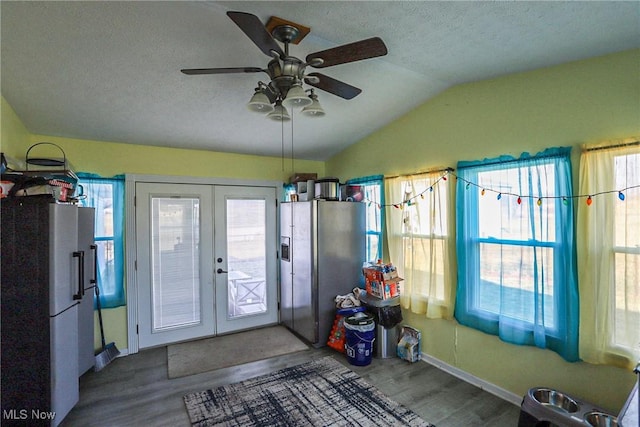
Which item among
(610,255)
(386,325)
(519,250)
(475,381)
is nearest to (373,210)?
(386,325)

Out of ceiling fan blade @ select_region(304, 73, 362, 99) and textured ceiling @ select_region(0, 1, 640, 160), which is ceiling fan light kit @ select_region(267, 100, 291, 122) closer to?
ceiling fan blade @ select_region(304, 73, 362, 99)

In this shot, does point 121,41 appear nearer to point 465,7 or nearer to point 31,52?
point 31,52

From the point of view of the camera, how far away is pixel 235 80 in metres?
2.51

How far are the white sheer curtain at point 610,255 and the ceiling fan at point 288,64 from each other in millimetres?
1739

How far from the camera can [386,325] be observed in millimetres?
3312

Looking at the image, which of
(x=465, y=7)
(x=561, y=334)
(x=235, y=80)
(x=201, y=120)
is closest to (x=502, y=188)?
(x=561, y=334)

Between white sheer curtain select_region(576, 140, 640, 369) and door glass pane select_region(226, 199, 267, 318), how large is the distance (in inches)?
139

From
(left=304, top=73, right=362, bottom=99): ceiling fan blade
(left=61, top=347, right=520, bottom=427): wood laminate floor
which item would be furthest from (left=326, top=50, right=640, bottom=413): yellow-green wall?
(left=304, top=73, right=362, bottom=99): ceiling fan blade

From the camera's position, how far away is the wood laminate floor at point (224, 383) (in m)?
2.37

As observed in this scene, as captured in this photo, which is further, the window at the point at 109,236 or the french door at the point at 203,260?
the french door at the point at 203,260

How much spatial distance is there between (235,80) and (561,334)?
3.26 meters

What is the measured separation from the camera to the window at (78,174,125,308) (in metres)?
3.35

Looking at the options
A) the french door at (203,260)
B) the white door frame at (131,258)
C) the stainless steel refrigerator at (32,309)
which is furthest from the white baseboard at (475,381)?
the white door frame at (131,258)

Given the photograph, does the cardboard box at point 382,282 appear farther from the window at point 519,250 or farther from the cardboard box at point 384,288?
the window at point 519,250
